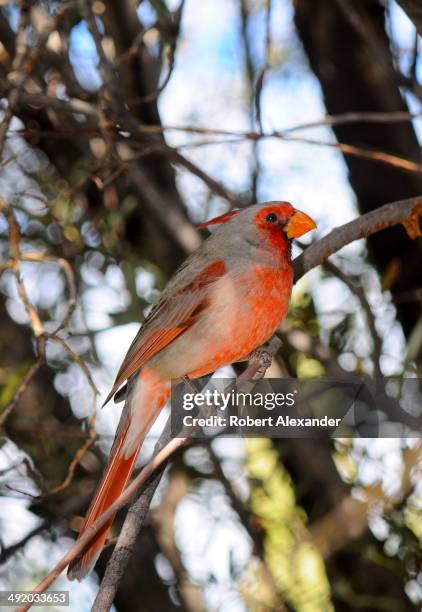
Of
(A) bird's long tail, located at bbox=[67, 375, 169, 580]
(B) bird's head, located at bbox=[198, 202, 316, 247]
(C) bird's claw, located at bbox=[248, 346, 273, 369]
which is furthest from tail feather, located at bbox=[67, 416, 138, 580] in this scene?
(B) bird's head, located at bbox=[198, 202, 316, 247]

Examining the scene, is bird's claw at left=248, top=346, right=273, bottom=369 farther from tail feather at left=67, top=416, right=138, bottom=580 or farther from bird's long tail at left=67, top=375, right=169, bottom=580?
tail feather at left=67, top=416, right=138, bottom=580

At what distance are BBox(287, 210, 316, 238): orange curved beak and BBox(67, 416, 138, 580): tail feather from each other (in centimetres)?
75

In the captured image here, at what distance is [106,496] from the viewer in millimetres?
2416

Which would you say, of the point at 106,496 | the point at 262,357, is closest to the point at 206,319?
the point at 262,357

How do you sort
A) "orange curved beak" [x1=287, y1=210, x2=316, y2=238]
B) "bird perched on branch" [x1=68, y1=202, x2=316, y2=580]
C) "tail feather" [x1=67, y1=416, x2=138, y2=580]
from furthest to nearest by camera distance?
"orange curved beak" [x1=287, y1=210, x2=316, y2=238]
"bird perched on branch" [x1=68, y1=202, x2=316, y2=580]
"tail feather" [x1=67, y1=416, x2=138, y2=580]

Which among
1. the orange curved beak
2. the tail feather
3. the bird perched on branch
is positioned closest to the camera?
the tail feather

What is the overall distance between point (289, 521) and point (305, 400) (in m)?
0.53

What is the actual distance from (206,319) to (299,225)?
0.46 m

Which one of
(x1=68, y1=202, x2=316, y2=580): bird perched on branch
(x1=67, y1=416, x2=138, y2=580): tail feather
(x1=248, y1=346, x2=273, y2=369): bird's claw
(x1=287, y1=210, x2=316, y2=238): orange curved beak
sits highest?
(x1=287, y1=210, x2=316, y2=238): orange curved beak

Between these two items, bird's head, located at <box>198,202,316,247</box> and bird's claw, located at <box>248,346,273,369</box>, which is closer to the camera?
bird's claw, located at <box>248,346,273,369</box>

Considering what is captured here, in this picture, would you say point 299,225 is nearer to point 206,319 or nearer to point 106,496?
point 206,319

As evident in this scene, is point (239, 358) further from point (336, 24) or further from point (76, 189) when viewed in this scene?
point (336, 24)

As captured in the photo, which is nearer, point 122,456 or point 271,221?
point 122,456

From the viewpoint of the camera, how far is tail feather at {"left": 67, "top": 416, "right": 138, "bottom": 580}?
232 centimetres
